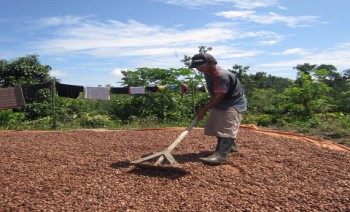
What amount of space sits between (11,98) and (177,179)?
601cm

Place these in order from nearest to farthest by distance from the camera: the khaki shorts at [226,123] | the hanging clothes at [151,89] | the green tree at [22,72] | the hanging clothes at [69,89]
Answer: the khaki shorts at [226,123] → the hanging clothes at [69,89] → the hanging clothes at [151,89] → the green tree at [22,72]

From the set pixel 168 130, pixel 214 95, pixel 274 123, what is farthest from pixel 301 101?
pixel 214 95

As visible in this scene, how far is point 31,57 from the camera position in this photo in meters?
10.8

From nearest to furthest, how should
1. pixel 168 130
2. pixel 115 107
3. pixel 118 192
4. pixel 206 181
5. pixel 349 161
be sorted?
1. pixel 118 192
2. pixel 206 181
3. pixel 349 161
4. pixel 168 130
5. pixel 115 107

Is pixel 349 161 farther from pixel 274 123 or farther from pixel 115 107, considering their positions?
pixel 115 107

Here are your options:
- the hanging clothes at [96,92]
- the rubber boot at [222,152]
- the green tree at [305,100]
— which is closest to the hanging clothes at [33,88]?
the hanging clothes at [96,92]

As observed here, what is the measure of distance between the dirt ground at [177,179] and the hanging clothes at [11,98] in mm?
3354

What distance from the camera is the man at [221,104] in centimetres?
352

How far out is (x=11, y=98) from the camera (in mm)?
7848

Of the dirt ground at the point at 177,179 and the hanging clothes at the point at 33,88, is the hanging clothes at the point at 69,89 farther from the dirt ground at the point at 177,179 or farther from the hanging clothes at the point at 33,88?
the dirt ground at the point at 177,179

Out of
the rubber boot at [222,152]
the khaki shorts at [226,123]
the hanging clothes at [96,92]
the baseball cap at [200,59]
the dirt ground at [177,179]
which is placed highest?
the baseball cap at [200,59]

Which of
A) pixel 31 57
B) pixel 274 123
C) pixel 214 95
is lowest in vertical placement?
pixel 274 123

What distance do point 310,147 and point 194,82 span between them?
5.51 metres

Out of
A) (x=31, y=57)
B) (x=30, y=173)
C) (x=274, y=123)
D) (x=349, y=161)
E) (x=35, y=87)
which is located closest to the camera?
(x=30, y=173)
